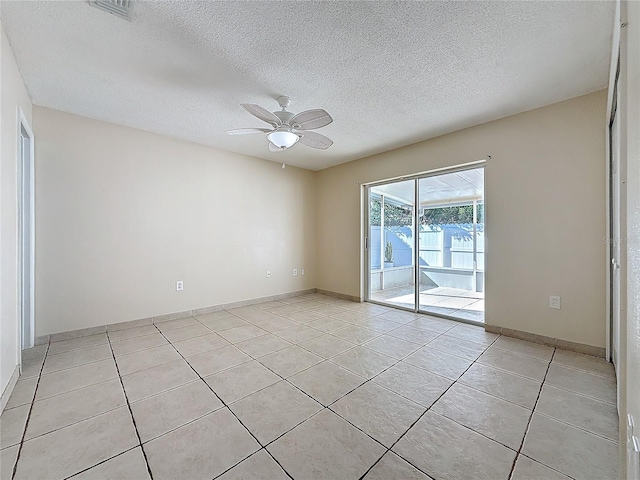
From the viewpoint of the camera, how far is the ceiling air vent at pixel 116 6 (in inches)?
63.3

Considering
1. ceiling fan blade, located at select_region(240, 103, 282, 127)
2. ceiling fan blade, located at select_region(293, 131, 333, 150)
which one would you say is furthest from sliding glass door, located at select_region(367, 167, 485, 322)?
ceiling fan blade, located at select_region(240, 103, 282, 127)

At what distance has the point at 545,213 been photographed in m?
2.89

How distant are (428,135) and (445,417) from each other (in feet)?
10.8

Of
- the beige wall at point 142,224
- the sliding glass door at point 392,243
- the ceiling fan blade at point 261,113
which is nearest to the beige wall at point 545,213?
the sliding glass door at point 392,243

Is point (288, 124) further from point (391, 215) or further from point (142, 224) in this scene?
point (391, 215)

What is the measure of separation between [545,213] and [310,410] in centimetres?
305

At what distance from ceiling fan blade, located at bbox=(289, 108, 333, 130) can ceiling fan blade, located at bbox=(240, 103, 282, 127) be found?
0.46 feet

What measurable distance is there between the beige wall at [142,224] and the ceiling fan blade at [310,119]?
7.40 ft

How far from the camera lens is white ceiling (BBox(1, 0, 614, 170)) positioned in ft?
5.57

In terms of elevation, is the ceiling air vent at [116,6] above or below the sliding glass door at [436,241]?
above

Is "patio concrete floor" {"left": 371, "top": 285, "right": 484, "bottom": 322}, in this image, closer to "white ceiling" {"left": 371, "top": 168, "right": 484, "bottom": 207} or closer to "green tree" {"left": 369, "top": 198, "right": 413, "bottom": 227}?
"green tree" {"left": 369, "top": 198, "right": 413, "bottom": 227}

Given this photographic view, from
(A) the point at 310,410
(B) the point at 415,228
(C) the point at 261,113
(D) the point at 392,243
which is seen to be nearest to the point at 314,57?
(C) the point at 261,113

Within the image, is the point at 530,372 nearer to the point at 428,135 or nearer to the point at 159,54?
the point at 428,135

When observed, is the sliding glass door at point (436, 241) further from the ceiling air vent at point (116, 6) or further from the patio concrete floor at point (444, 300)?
the ceiling air vent at point (116, 6)
